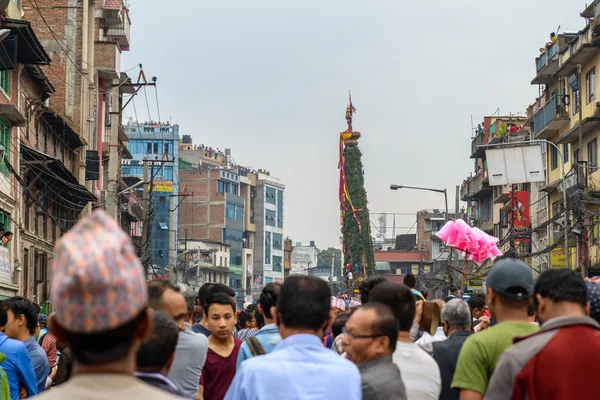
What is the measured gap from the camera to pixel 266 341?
808cm

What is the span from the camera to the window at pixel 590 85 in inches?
1831

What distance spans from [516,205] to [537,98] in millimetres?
7468

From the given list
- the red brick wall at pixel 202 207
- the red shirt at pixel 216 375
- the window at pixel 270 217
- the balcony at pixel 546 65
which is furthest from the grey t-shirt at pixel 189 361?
the window at pixel 270 217

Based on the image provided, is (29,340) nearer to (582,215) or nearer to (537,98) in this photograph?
(582,215)

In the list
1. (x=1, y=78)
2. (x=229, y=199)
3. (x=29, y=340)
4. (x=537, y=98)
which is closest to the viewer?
A: (x=29, y=340)

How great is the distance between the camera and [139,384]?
10.4 ft

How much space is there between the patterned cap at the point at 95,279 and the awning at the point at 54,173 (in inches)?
1369

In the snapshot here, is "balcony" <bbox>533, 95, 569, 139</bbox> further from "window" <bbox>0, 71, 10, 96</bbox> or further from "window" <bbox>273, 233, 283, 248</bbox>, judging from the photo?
"window" <bbox>273, 233, 283, 248</bbox>

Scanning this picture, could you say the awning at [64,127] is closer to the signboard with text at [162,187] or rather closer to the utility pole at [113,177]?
the utility pole at [113,177]

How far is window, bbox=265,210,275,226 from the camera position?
16162cm

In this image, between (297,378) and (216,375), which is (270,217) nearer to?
(216,375)

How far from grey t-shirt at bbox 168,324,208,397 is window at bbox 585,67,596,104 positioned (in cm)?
4055

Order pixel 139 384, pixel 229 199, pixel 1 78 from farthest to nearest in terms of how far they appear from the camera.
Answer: pixel 229 199 < pixel 1 78 < pixel 139 384

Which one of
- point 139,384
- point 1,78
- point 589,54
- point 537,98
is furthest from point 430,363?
point 537,98
